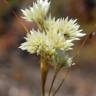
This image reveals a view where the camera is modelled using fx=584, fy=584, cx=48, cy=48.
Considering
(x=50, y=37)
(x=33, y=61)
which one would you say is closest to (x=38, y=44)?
(x=50, y=37)

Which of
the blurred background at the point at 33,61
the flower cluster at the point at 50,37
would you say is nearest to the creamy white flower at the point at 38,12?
the flower cluster at the point at 50,37

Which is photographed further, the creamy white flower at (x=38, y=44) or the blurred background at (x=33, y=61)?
the blurred background at (x=33, y=61)

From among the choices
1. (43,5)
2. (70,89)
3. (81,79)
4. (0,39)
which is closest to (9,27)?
(0,39)

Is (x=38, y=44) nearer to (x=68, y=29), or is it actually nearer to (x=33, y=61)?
(x=68, y=29)

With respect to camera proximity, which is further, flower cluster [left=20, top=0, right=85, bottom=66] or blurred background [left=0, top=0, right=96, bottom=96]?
blurred background [left=0, top=0, right=96, bottom=96]

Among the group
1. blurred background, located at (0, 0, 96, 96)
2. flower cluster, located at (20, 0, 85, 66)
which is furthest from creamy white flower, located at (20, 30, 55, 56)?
blurred background, located at (0, 0, 96, 96)

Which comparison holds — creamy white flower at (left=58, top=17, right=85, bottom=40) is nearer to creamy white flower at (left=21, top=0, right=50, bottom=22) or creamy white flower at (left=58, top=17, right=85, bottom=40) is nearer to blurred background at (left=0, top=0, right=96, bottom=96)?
creamy white flower at (left=21, top=0, right=50, bottom=22)

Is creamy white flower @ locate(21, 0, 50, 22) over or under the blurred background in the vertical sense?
under

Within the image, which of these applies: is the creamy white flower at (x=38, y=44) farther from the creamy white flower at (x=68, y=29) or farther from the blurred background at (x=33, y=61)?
the blurred background at (x=33, y=61)
